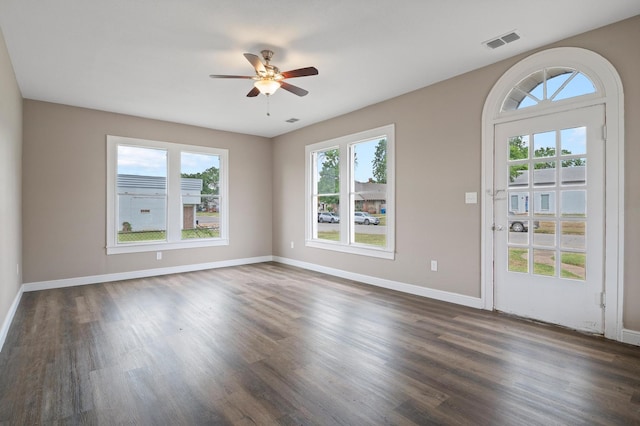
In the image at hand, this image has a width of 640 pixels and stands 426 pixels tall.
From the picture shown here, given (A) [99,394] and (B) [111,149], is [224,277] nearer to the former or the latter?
(B) [111,149]

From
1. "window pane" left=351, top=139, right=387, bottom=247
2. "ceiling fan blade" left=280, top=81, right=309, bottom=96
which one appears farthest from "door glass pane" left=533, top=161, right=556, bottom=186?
"ceiling fan blade" left=280, top=81, right=309, bottom=96

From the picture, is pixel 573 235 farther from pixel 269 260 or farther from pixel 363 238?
pixel 269 260

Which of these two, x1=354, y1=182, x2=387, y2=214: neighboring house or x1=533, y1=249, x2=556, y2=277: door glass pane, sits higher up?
x1=354, y1=182, x2=387, y2=214: neighboring house

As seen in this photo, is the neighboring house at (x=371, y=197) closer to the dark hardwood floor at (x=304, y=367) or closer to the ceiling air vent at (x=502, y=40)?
the dark hardwood floor at (x=304, y=367)

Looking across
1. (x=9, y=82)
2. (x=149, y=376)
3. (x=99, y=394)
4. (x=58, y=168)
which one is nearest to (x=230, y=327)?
(x=149, y=376)

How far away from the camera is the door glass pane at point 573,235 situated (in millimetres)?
3080

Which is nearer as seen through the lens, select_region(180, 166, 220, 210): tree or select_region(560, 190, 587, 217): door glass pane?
select_region(560, 190, 587, 217): door glass pane

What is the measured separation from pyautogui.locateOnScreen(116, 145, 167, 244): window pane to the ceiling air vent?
17.3 ft

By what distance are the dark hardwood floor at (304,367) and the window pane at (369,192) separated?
143cm

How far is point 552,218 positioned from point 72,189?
21.0 feet

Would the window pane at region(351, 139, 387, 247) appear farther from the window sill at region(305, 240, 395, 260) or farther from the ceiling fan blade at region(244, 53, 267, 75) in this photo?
the ceiling fan blade at region(244, 53, 267, 75)

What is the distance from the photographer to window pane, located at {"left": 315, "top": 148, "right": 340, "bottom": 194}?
5.86 m

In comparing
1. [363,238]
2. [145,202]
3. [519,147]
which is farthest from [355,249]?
[145,202]

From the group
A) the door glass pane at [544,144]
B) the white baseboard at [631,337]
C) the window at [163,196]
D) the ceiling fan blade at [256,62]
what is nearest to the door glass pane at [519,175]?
the door glass pane at [544,144]
